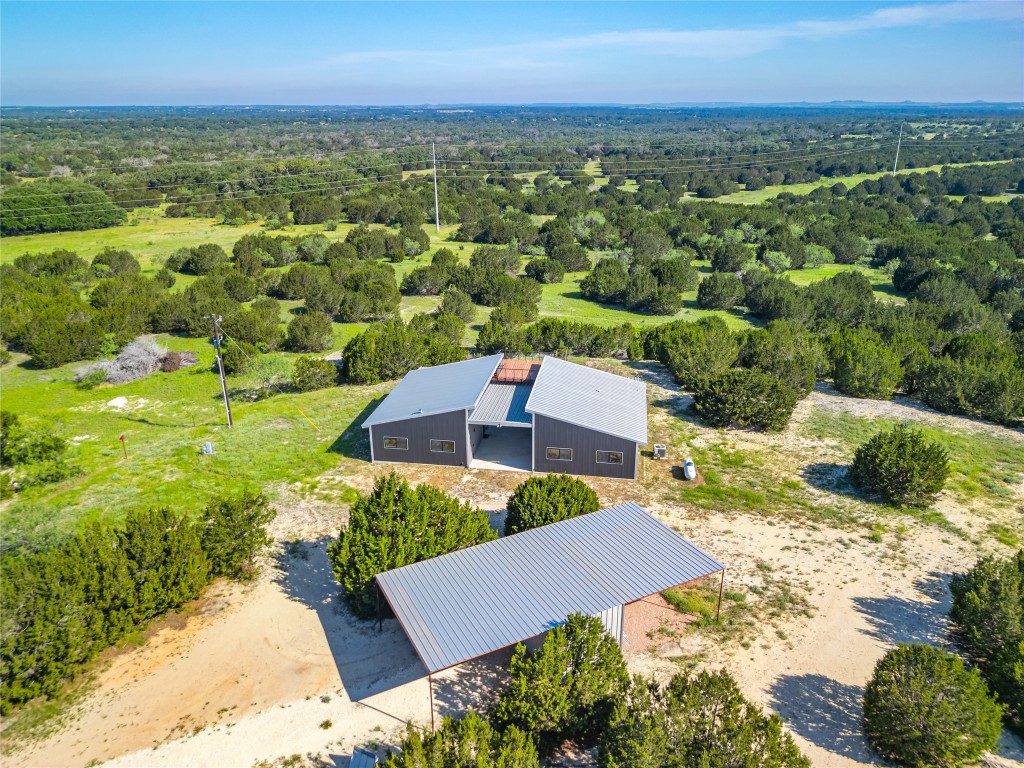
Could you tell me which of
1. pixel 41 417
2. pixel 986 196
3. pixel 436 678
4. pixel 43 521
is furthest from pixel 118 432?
pixel 986 196

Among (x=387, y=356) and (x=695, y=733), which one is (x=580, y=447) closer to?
(x=695, y=733)

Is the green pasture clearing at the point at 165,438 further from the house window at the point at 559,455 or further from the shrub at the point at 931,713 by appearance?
the shrub at the point at 931,713

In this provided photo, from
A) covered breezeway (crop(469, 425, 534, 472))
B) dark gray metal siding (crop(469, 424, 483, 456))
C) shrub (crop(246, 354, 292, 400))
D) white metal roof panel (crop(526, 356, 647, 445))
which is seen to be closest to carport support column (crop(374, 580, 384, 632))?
covered breezeway (crop(469, 425, 534, 472))

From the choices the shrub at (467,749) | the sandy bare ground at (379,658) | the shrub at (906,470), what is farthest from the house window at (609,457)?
the shrub at (467,749)

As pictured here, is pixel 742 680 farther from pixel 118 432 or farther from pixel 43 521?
pixel 118 432

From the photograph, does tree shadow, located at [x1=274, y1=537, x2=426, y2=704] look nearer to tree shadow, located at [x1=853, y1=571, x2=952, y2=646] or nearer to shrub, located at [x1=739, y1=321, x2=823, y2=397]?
tree shadow, located at [x1=853, y1=571, x2=952, y2=646]
